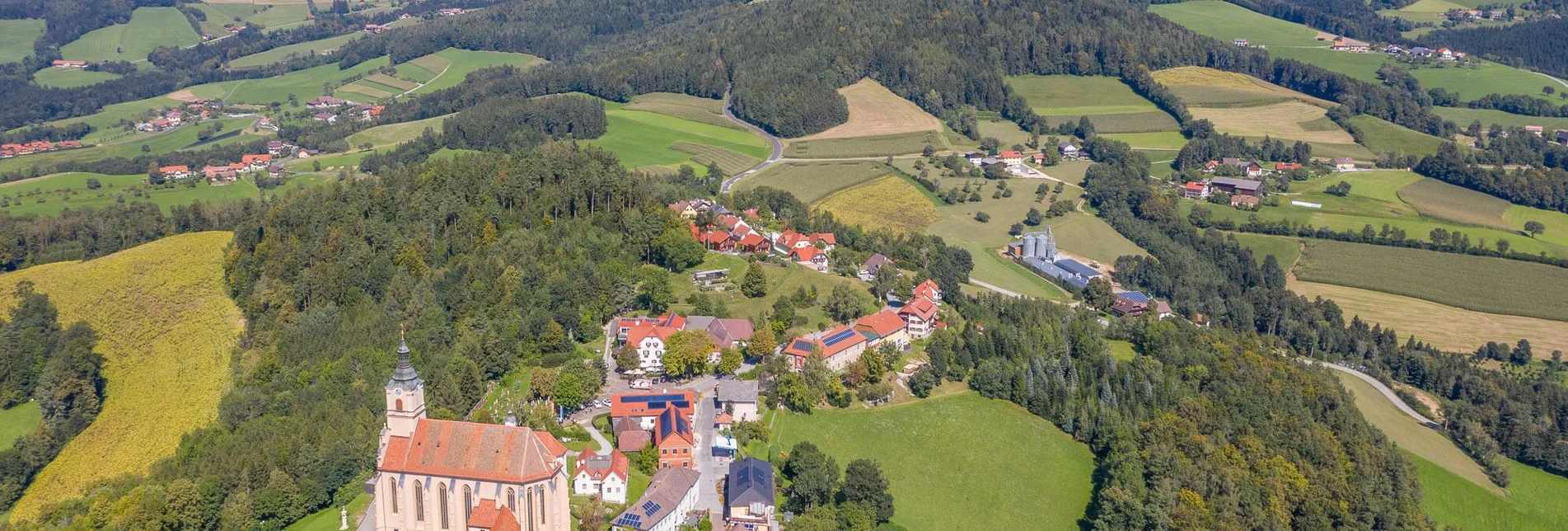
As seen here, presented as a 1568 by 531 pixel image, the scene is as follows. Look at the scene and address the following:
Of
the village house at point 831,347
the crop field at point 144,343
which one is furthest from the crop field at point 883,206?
the crop field at point 144,343

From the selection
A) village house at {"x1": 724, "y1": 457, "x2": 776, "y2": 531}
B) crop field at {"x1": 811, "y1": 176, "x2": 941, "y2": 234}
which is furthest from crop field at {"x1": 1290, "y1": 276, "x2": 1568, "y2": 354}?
village house at {"x1": 724, "y1": 457, "x2": 776, "y2": 531}

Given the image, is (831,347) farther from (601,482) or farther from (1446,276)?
(1446,276)

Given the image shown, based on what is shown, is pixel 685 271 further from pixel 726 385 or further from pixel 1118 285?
pixel 1118 285

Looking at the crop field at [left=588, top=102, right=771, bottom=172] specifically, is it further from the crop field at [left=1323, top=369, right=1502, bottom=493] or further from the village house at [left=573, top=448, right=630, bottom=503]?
the village house at [left=573, top=448, right=630, bottom=503]

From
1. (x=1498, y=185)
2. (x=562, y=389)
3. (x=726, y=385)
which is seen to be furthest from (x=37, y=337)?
(x=1498, y=185)

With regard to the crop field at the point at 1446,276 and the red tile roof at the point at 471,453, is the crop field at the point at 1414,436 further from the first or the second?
the red tile roof at the point at 471,453

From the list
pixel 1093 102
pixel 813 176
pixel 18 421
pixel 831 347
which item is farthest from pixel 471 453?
pixel 1093 102
